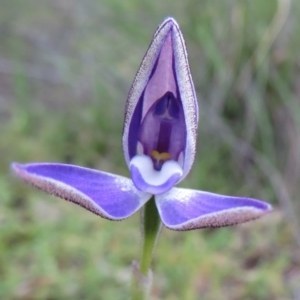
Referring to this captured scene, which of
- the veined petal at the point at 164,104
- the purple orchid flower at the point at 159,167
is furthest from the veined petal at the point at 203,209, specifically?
the veined petal at the point at 164,104

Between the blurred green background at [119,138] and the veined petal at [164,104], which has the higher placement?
the blurred green background at [119,138]

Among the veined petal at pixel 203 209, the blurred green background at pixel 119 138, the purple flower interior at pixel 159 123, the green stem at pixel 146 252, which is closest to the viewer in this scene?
the veined petal at pixel 203 209

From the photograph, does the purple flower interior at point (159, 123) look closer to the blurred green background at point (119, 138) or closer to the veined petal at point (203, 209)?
the veined petal at point (203, 209)

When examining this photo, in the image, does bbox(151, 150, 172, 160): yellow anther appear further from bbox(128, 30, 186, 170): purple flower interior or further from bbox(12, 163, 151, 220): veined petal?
bbox(12, 163, 151, 220): veined petal

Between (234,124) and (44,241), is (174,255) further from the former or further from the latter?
(234,124)

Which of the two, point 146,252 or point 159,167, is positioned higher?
point 159,167

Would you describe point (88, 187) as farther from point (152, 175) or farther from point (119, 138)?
point (119, 138)

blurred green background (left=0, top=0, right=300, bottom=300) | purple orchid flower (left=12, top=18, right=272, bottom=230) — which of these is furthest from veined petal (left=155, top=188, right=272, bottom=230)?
blurred green background (left=0, top=0, right=300, bottom=300)

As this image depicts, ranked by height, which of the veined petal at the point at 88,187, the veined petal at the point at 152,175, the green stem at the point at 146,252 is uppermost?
the veined petal at the point at 152,175

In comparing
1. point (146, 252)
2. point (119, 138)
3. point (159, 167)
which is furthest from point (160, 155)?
point (119, 138)
